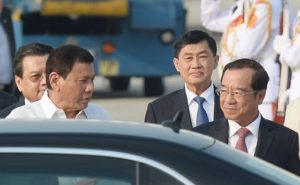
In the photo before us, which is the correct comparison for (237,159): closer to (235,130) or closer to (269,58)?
(235,130)

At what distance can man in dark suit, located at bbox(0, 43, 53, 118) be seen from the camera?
8.54 m

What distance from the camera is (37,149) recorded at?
514 cm

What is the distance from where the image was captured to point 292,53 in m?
10.9

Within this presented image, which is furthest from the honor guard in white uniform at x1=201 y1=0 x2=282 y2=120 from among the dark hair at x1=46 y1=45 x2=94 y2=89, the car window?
the car window

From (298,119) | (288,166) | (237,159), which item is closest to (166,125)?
(237,159)

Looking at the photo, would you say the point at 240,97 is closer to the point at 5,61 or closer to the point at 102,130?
the point at 102,130

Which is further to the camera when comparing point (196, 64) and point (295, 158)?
point (196, 64)

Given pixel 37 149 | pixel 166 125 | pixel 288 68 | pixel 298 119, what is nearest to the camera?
pixel 37 149

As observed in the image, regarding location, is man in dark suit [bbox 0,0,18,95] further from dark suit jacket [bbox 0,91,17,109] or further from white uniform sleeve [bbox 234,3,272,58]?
dark suit jacket [bbox 0,91,17,109]

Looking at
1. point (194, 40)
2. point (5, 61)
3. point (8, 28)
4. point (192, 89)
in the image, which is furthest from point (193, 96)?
point (8, 28)

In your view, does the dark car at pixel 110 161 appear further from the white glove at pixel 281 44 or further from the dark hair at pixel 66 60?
the white glove at pixel 281 44

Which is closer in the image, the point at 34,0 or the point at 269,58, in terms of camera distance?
the point at 269,58

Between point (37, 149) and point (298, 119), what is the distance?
3.38 m

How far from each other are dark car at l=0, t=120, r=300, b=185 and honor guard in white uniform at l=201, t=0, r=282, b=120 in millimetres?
6033
